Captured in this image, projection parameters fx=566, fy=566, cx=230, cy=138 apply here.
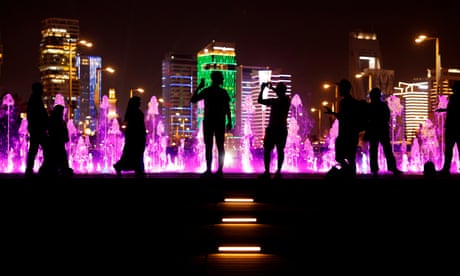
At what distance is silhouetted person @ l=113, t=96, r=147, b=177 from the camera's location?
462 inches

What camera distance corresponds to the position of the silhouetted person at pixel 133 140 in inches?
462

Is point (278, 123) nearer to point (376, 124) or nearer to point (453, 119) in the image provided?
point (376, 124)

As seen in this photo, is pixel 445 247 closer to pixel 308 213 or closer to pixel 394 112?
pixel 308 213

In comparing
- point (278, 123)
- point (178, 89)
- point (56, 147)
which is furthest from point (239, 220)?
point (178, 89)

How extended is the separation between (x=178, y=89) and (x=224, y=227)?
124507 millimetres

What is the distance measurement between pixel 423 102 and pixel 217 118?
7218 cm

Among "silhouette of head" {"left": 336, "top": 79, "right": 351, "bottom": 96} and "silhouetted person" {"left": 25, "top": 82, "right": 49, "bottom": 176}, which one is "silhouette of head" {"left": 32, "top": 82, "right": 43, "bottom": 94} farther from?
"silhouette of head" {"left": 336, "top": 79, "right": 351, "bottom": 96}

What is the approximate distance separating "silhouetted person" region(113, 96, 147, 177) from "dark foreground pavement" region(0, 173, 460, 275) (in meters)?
2.00

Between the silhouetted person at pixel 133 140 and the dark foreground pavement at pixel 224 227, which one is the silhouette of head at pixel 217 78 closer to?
the silhouetted person at pixel 133 140

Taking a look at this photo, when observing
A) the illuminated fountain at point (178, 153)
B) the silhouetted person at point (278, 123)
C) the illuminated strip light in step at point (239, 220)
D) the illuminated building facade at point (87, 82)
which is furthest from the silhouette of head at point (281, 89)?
the illuminated building facade at point (87, 82)

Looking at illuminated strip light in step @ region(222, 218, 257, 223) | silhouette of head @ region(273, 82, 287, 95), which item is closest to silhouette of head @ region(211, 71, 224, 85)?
silhouette of head @ region(273, 82, 287, 95)

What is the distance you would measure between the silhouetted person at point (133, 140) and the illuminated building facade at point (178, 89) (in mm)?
109441

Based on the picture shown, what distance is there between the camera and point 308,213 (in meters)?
8.48

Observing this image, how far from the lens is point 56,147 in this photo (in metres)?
12.2
